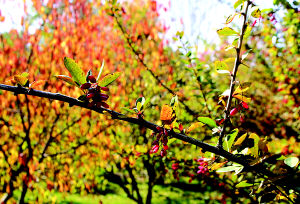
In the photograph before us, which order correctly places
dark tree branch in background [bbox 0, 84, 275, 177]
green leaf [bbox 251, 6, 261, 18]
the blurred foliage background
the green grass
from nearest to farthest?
dark tree branch in background [bbox 0, 84, 275, 177]
green leaf [bbox 251, 6, 261, 18]
the blurred foliage background
the green grass

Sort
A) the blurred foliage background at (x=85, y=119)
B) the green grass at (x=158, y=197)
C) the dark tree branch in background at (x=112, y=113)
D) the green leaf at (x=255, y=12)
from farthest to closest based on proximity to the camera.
A: the green grass at (x=158, y=197), the blurred foliage background at (x=85, y=119), the green leaf at (x=255, y=12), the dark tree branch in background at (x=112, y=113)

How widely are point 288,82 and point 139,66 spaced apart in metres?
2.79

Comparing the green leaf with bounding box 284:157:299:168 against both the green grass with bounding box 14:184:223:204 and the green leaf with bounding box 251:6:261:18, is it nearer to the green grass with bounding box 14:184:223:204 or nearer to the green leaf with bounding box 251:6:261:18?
the green leaf with bounding box 251:6:261:18

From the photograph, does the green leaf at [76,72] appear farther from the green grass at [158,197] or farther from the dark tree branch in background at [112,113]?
the green grass at [158,197]

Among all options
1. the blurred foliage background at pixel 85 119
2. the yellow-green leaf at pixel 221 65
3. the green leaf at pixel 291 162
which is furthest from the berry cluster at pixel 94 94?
the blurred foliage background at pixel 85 119

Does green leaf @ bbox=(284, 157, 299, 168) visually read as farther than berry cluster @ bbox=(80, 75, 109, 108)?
Yes

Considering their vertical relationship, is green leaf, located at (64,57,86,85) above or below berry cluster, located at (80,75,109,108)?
above

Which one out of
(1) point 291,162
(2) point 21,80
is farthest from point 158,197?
(2) point 21,80

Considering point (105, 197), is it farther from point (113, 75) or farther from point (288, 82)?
point (113, 75)

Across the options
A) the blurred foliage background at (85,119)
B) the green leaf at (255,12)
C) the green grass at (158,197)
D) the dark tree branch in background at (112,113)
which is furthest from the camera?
the green grass at (158,197)

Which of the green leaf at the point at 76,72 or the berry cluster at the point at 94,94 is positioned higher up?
the green leaf at the point at 76,72

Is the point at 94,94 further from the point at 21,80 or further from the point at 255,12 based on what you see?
the point at 255,12

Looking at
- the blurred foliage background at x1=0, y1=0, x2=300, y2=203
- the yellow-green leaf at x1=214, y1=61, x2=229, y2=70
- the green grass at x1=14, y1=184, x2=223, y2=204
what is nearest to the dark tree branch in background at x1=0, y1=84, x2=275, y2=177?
the yellow-green leaf at x1=214, y1=61, x2=229, y2=70

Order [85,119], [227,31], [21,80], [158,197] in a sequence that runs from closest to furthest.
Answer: [21,80], [227,31], [85,119], [158,197]
